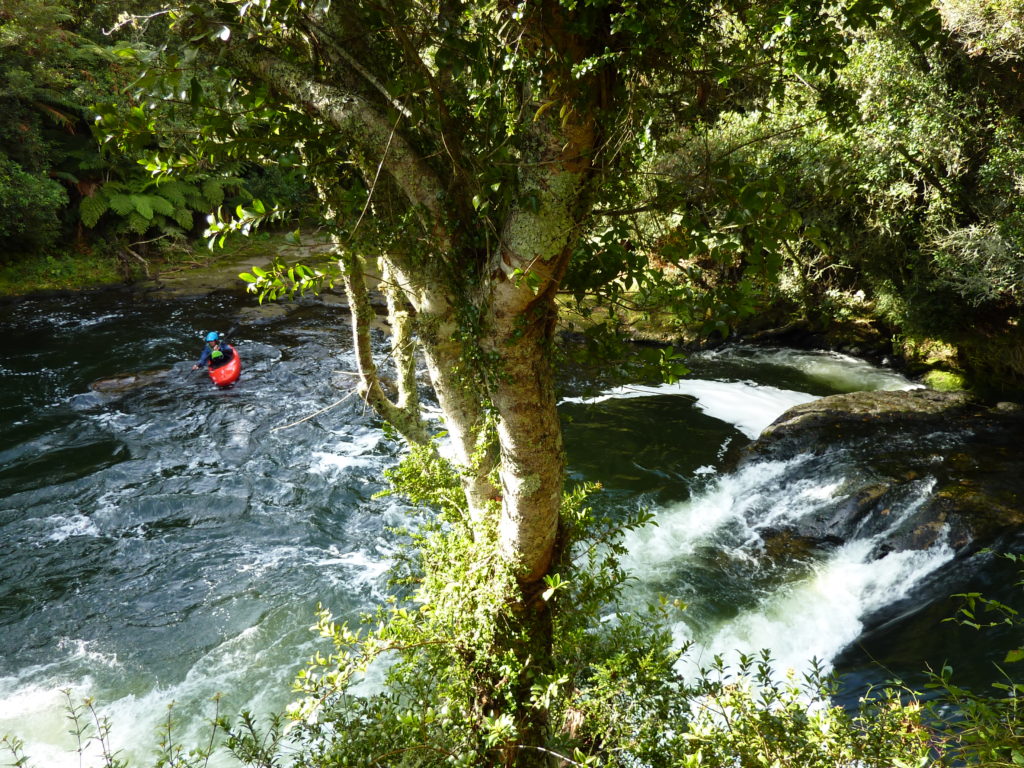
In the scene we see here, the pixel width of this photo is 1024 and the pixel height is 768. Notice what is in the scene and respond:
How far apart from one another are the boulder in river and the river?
0.25m

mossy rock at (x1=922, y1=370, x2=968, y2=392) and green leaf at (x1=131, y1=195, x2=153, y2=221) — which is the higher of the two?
green leaf at (x1=131, y1=195, x2=153, y2=221)

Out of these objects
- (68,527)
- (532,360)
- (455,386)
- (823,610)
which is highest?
(532,360)

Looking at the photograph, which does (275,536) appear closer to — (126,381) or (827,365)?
(126,381)

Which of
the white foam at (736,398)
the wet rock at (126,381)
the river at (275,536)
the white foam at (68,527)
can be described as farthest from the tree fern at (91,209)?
the white foam at (736,398)

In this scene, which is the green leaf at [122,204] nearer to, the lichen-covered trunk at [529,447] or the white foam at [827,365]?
the white foam at [827,365]

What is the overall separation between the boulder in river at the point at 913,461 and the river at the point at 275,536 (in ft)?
0.81

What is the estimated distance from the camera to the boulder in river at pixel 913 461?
6.78m

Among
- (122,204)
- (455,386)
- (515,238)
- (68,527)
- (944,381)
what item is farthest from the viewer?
(122,204)

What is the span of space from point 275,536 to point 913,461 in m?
8.55

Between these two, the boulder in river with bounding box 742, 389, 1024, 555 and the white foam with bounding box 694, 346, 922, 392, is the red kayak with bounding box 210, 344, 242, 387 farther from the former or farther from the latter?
the white foam with bounding box 694, 346, 922, 392

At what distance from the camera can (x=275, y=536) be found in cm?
752

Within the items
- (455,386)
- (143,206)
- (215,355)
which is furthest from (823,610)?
(143,206)

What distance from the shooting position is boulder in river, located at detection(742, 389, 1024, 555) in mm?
6777

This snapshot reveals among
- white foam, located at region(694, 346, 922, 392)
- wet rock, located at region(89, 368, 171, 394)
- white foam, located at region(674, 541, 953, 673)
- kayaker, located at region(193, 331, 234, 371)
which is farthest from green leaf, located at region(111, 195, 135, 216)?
white foam, located at region(674, 541, 953, 673)
